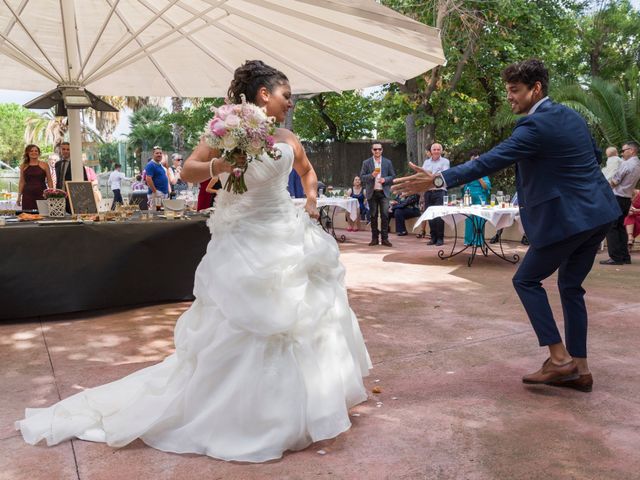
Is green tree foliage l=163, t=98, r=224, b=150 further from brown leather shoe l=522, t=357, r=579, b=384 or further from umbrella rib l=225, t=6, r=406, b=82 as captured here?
brown leather shoe l=522, t=357, r=579, b=384

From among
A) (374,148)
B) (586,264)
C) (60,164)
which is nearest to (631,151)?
(374,148)

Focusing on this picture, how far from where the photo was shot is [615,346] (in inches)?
208

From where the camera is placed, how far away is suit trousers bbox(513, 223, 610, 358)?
160 inches

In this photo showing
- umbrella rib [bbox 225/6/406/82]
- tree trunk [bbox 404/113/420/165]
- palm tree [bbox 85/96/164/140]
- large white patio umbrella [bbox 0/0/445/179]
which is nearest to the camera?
large white patio umbrella [bbox 0/0/445/179]

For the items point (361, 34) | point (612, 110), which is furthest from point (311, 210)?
point (612, 110)

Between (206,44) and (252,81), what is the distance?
5.06 meters

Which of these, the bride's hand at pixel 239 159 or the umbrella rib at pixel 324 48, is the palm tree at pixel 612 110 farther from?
the bride's hand at pixel 239 159

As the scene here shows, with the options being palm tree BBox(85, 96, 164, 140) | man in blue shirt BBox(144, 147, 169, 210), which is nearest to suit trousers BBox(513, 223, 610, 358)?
man in blue shirt BBox(144, 147, 169, 210)

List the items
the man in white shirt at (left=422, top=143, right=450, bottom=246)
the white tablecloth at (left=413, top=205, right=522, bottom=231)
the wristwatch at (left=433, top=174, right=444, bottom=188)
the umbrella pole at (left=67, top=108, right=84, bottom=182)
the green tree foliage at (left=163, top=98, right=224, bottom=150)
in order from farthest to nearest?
the green tree foliage at (left=163, top=98, right=224, bottom=150), the man in white shirt at (left=422, top=143, right=450, bottom=246), the white tablecloth at (left=413, top=205, right=522, bottom=231), the umbrella pole at (left=67, top=108, right=84, bottom=182), the wristwatch at (left=433, top=174, right=444, bottom=188)

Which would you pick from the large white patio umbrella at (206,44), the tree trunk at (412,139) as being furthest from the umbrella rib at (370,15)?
the tree trunk at (412,139)

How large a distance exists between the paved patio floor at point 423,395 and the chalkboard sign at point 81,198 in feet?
4.13

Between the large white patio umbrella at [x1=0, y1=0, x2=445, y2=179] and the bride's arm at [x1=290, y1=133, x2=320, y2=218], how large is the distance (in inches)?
90.1

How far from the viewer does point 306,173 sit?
4062 millimetres

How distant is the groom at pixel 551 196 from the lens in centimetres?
394
